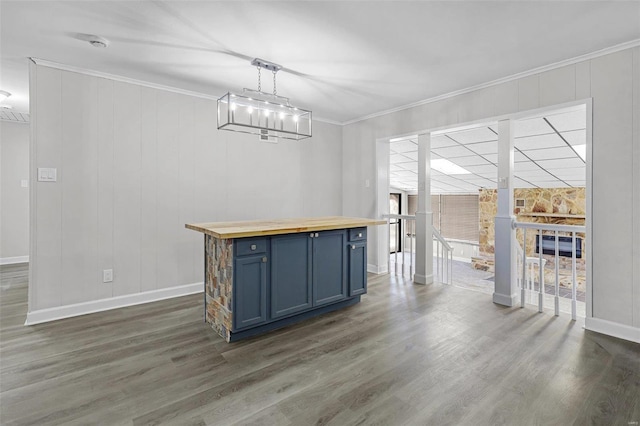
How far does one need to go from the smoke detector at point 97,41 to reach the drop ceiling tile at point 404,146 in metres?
4.45

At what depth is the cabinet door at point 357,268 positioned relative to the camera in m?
3.33

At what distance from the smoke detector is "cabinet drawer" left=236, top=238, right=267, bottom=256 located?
1.99 meters

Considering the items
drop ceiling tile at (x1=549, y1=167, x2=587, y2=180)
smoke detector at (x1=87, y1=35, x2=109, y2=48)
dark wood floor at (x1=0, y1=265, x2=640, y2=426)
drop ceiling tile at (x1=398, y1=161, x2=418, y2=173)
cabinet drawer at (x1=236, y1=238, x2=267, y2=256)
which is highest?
smoke detector at (x1=87, y1=35, x2=109, y2=48)

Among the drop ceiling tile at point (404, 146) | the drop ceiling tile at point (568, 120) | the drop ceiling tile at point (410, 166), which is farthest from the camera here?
the drop ceiling tile at point (410, 166)

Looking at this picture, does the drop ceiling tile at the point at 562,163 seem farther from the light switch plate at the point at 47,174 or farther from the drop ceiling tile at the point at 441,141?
the light switch plate at the point at 47,174

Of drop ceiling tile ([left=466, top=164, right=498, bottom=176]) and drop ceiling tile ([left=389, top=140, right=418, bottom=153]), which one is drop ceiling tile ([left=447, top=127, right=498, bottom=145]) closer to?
drop ceiling tile ([left=389, top=140, right=418, bottom=153])

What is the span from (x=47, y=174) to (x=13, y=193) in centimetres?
345

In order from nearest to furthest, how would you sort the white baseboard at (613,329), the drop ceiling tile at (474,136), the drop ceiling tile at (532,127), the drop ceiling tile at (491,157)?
the white baseboard at (613,329)
the drop ceiling tile at (532,127)
the drop ceiling tile at (474,136)
the drop ceiling tile at (491,157)

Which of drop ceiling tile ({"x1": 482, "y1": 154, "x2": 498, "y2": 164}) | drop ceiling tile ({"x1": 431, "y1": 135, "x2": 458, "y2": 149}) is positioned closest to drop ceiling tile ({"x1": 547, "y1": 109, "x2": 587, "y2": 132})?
drop ceiling tile ({"x1": 482, "y1": 154, "x2": 498, "y2": 164})

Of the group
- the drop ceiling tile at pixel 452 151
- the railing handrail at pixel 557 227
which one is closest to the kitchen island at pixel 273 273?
the railing handrail at pixel 557 227

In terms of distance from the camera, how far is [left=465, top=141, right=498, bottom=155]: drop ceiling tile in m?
4.96

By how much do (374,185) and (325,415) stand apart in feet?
12.0

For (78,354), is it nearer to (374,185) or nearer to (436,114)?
(374,185)

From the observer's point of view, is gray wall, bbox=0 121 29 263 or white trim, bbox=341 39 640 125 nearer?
white trim, bbox=341 39 640 125
